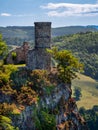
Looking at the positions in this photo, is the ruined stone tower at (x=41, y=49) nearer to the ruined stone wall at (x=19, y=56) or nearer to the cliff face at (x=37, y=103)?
the cliff face at (x=37, y=103)

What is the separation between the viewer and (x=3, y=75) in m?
76.3

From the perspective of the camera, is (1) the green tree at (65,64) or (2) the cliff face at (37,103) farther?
(1) the green tree at (65,64)

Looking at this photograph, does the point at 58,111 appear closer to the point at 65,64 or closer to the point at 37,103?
the point at 37,103

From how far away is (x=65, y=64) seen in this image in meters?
85.3

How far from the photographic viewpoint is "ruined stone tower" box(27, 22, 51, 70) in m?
83.9

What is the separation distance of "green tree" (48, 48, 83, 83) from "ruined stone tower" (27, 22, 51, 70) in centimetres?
184

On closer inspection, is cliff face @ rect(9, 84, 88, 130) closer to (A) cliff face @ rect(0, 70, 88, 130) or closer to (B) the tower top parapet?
(A) cliff face @ rect(0, 70, 88, 130)

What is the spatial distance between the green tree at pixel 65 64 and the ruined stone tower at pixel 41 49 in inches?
72.6

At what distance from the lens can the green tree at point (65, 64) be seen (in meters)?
84.4

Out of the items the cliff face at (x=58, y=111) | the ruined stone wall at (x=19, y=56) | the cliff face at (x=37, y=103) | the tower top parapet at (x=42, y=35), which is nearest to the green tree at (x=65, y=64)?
the cliff face at (x=37, y=103)

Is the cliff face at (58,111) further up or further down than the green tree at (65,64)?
further down

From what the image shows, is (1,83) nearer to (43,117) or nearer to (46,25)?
(43,117)

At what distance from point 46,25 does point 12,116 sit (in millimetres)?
23335

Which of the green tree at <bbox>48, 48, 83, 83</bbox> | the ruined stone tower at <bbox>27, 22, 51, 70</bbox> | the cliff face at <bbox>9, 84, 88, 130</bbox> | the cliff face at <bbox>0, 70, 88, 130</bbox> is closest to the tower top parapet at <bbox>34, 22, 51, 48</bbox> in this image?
the ruined stone tower at <bbox>27, 22, 51, 70</bbox>
